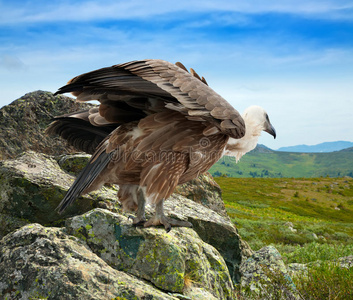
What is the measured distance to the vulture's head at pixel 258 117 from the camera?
6.29 metres

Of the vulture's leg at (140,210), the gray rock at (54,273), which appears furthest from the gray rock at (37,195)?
the gray rock at (54,273)

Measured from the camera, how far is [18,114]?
9.02 meters

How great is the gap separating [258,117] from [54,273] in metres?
4.41

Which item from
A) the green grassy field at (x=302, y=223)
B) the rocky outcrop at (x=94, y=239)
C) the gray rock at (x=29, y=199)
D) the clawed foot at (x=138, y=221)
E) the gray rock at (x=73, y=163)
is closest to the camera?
the rocky outcrop at (x=94, y=239)

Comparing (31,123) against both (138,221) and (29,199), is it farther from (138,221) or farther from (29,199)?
(138,221)

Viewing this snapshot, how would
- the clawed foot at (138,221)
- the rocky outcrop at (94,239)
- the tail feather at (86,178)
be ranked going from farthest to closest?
the clawed foot at (138,221), the tail feather at (86,178), the rocky outcrop at (94,239)

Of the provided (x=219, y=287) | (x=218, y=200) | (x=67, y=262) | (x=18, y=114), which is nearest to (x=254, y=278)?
(x=219, y=287)

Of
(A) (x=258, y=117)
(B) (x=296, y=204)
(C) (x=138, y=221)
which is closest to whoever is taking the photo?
(C) (x=138, y=221)

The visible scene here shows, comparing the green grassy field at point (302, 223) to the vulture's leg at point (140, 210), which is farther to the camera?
the green grassy field at point (302, 223)

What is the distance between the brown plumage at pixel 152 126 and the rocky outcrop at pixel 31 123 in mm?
3946

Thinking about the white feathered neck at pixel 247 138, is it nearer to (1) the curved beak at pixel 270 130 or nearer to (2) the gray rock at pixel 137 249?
(1) the curved beak at pixel 270 130

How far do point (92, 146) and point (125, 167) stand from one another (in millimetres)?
1507

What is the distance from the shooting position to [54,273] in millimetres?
3479

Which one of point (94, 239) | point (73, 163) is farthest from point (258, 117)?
point (73, 163)
